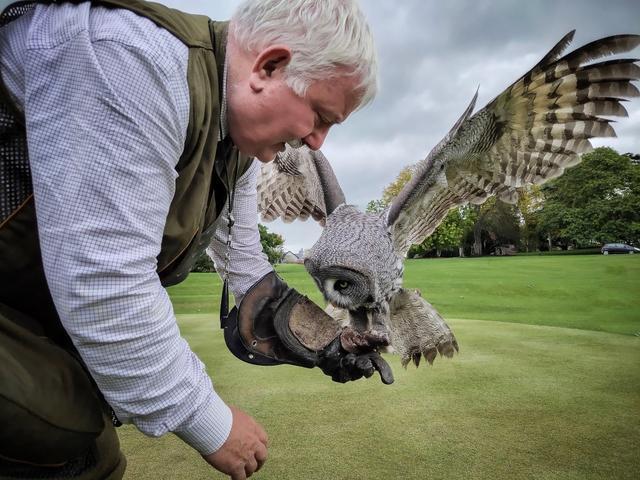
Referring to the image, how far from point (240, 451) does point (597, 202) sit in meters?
12.8

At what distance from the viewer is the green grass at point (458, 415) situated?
1453 millimetres

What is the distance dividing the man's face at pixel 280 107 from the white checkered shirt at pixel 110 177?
0.45 feet

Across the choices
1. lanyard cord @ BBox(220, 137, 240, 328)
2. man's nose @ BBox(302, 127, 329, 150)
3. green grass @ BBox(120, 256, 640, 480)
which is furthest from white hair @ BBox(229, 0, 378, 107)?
green grass @ BBox(120, 256, 640, 480)


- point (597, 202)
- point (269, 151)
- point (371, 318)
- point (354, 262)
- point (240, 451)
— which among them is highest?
point (597, 202)

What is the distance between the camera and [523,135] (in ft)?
9.77

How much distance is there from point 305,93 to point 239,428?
542 millimetres

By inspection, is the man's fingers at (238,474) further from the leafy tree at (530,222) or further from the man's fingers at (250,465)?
the leafy tree at (530,222)

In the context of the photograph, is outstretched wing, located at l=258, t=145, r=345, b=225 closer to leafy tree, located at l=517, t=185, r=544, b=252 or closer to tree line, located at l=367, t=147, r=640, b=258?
tree line, located at l=367, t=147, r=640, b=258

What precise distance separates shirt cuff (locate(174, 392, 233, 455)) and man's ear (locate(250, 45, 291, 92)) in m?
0.49

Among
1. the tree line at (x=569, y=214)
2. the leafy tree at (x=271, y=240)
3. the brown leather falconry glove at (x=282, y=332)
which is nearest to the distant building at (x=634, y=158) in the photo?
the tree line at (x=569, y=214)

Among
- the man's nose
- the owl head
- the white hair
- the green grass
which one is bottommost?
the green grass

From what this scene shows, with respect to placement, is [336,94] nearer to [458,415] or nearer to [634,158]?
[458,415]

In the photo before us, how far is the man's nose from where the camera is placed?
34.4 inches

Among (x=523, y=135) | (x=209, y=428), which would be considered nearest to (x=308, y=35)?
(x=209, y=428)
